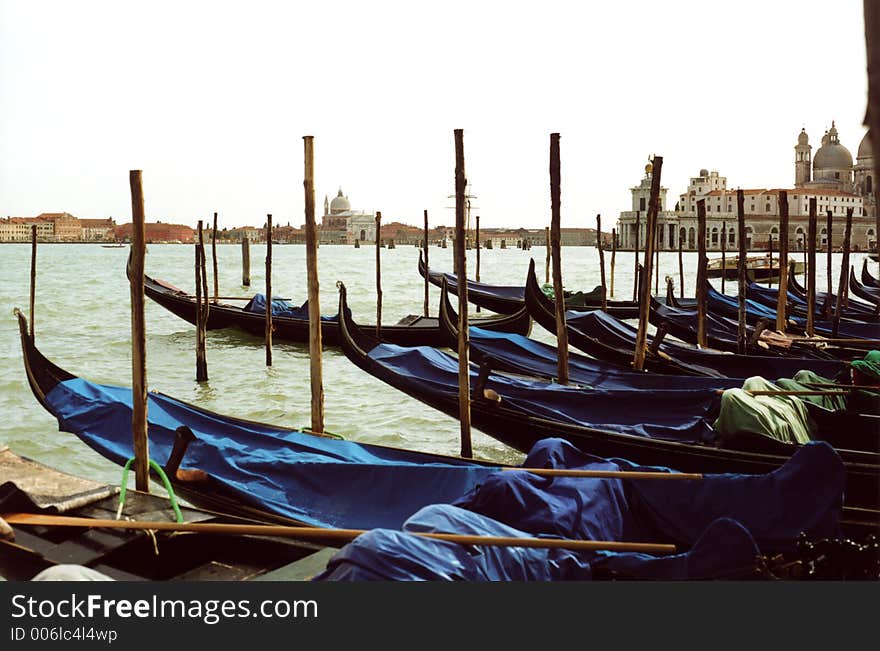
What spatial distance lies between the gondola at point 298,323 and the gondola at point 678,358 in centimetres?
114

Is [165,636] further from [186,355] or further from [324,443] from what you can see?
[186,355]

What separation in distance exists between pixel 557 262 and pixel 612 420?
4.15 ft

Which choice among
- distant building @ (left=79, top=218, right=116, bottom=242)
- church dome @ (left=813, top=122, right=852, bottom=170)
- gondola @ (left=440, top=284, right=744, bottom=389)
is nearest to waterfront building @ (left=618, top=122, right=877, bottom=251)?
church dome @ (left=813, top=122, right=852, bottom=170)

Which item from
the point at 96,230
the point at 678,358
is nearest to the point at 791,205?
the point at 678,358

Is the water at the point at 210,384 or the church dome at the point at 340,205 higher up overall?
the church dome at the point at 340,205

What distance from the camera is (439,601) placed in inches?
64.8

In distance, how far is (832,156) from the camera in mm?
59094

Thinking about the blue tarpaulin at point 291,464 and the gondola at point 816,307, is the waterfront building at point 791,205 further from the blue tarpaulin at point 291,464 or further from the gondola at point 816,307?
the blue tarpaulin at point 291,464

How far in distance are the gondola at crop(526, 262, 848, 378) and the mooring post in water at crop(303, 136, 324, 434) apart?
7.29ft

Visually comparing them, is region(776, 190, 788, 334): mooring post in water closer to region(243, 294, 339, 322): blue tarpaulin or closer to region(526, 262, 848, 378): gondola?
region(526, 262, 848, 378): gondola

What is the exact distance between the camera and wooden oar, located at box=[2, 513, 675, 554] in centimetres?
187

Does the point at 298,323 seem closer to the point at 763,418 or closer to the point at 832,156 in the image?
the point at 763,418

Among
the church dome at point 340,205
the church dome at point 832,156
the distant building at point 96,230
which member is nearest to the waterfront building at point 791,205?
the church dome at point 832,156

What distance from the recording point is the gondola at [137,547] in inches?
82.5
